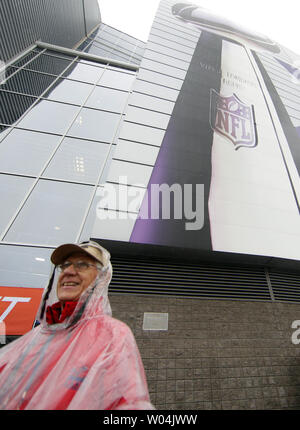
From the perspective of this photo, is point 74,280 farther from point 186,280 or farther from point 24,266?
point 186,280

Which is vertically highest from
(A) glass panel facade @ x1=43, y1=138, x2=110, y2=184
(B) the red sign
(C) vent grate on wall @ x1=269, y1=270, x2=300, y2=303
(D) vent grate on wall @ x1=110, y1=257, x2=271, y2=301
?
(A) glass panel facade @ x1=43, y1=138, x2=110, y2=184

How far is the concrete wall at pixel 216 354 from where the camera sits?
322cm

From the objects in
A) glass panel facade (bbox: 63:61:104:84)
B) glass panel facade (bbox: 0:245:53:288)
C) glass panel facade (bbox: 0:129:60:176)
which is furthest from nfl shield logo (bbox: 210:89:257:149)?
glass panel facade (bbox: 0:245:53:288)

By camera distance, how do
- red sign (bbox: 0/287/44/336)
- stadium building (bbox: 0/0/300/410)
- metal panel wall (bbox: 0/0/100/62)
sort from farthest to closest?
metal panel wall (bbox: 0/0/100/62) → stadium building (bbox: 0/0/300/410) → red sign (bbox: 0/287/44/336)

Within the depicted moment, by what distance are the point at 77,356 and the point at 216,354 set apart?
11.3ft

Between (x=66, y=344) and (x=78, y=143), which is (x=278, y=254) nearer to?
(x=66, y=344)

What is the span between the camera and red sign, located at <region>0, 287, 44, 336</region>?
3.15 meters

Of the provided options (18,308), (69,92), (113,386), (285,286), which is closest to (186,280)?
(285,286)

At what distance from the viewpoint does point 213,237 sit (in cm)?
448

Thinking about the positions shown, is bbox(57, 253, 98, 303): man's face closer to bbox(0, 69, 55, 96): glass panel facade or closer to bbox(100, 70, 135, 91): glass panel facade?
bbox(0, 69, 55, 96): glass panel facade

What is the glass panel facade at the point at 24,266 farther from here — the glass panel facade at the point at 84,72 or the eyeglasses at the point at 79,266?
the glass panel facade at the point at 84,72

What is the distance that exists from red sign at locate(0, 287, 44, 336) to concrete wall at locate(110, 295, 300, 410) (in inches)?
52.6

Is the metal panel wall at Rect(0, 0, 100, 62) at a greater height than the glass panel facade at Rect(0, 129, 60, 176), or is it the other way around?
the metal panel wall at Rect(0, 0, 100, 62)

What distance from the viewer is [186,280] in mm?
4422
